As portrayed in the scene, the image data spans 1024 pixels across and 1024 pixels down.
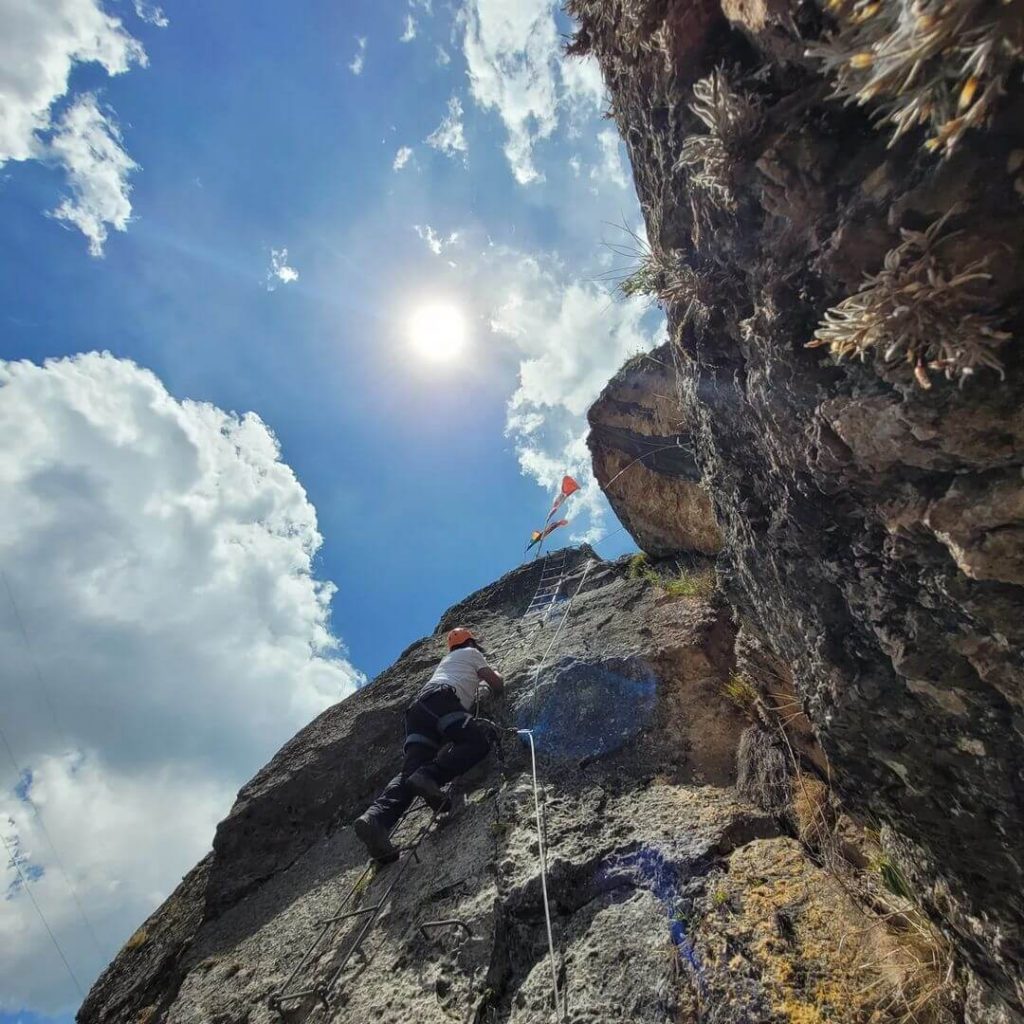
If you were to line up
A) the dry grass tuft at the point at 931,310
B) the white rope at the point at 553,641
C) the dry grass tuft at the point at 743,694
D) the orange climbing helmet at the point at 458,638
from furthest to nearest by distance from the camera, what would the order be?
the orange climbing helmet at the point at 458,638 → the white rope at the point at 553,641 → the dry grass tuft at the point at 743,694 → the dry grass tuft at the point at 931,310

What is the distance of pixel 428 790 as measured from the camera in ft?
16.3

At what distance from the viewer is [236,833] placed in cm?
657

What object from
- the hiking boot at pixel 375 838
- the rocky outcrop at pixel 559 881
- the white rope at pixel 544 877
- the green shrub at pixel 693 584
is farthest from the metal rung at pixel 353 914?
the green shrub at pixel 693 584

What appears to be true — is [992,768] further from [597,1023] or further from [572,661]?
[572,661]

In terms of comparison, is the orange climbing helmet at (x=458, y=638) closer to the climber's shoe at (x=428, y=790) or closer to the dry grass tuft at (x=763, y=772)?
the climber's shoe at (x=428, y=790)

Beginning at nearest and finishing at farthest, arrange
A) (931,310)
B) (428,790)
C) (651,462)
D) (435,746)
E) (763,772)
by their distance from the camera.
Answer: (931,310) < (763,772) < (428,790) < (435,746) < (651,462)

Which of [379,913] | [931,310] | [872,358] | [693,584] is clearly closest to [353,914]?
[379,913]

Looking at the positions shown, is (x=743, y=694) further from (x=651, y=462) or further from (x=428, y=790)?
(x=651, y=462)

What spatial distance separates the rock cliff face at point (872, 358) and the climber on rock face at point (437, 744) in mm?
3113

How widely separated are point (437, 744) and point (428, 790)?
0.70 m

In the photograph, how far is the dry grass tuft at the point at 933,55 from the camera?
118cm

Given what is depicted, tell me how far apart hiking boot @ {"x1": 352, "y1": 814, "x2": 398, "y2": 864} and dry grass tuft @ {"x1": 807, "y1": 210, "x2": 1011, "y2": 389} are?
16.2 feet

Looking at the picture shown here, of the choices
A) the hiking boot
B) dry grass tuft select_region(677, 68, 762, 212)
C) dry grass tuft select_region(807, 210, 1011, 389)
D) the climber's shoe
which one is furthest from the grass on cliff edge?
dry grass tuft select_region(807, 210, 1011, 389)

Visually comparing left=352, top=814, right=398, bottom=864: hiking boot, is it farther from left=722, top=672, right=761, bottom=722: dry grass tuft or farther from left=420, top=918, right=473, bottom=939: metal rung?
left=722, top=672, right=761, bottom=722: dry grass tuft
